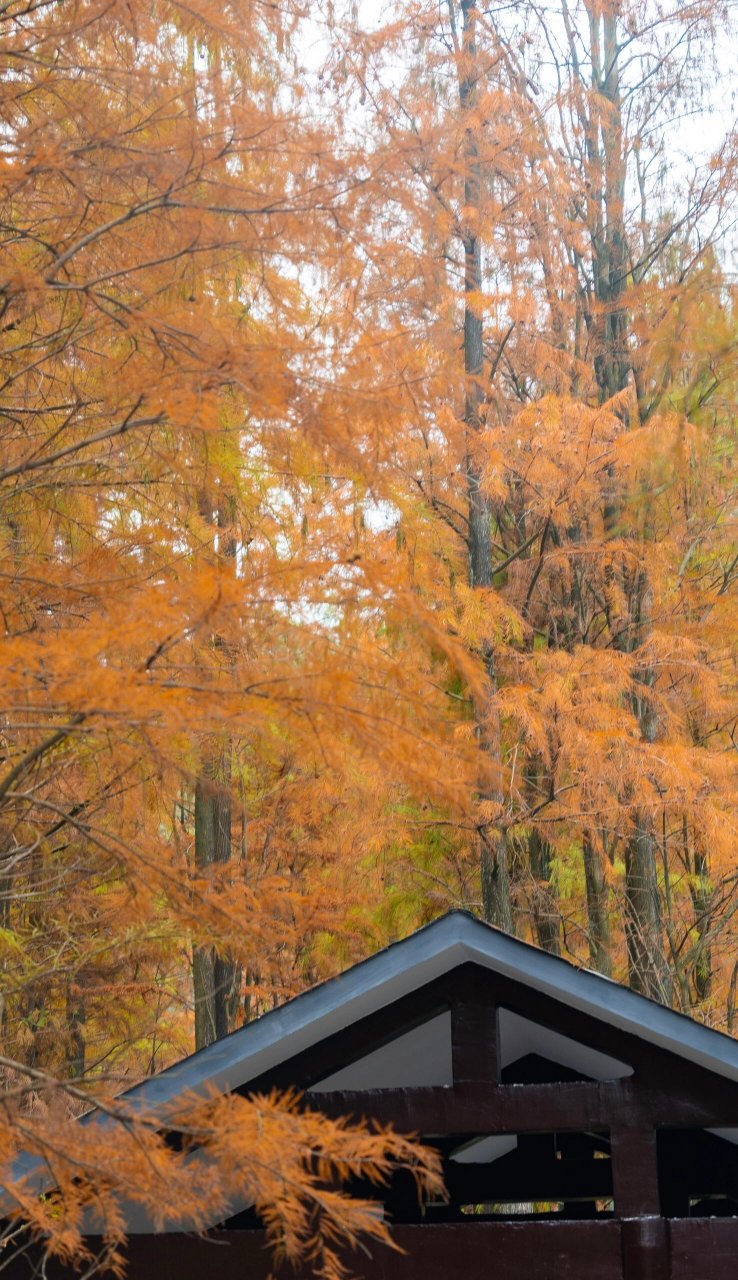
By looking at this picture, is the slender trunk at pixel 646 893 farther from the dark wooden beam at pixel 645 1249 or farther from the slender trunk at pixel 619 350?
the dark wooden beam at pixel 645 1249

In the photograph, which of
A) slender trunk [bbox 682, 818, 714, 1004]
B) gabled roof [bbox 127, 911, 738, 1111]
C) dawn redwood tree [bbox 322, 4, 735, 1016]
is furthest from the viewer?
slender trunk [bbox 682, 818, 714, 1004]

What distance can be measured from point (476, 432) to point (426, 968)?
654cm

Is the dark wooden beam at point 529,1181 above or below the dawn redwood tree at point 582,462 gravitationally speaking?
below

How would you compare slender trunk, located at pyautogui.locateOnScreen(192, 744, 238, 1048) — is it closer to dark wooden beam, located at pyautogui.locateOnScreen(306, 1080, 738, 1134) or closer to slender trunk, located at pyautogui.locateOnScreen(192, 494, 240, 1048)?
slender trunk, located at pyautogui.locateOnScreen(192, 494, 240, 1048)

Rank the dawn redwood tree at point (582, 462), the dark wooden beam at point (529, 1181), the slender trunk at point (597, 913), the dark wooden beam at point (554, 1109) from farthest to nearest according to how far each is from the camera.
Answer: the slender trunk at point (597, 913) → the dawn redwood tree at point (582, 462) → the dark wooden beam at point (529, 1181) → the dark wooden beam at point (554, 1109)

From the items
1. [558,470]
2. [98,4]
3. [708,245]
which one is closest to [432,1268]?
[98,4]

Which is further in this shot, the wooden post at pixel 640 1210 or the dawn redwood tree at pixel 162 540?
the wooden post at pixel 640 1210

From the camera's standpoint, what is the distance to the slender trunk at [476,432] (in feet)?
35.7

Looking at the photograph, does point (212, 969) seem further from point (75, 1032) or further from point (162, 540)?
point (162, 540)

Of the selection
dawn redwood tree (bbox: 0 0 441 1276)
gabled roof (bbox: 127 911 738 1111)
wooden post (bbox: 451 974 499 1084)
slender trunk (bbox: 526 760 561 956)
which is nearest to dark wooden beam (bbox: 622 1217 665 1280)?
gabled roof (bbox: 127 911 738 1111)

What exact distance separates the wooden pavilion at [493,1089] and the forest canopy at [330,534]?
0.28 m

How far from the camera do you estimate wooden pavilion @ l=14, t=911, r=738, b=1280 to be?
17.0ft

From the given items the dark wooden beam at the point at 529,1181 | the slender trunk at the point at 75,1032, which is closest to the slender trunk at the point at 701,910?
the slender trunk at the point at 75,1032

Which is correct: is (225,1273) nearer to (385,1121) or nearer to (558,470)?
(385,1121)
